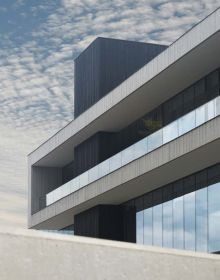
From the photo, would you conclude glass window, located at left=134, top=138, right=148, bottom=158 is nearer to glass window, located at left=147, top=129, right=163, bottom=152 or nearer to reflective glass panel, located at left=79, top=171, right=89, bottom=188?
glass window, located at left=147, top=129, right=163, bottom=152

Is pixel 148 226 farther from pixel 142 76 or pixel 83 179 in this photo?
pixel 142 76

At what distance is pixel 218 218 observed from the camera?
26234mm

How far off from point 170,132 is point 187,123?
123cm

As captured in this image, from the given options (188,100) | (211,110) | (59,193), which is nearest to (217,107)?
(211,110)

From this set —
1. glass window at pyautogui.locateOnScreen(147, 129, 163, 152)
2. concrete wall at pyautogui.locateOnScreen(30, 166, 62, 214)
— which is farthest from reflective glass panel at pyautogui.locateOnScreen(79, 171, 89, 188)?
concrete wall at pyautogui.locateOnScreen(30, 166, 62, 214)

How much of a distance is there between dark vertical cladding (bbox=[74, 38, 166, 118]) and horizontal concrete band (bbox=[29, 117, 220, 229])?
5.54m

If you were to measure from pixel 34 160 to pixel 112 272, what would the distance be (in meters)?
32.8

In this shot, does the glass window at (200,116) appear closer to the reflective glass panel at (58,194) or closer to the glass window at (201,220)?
the glass window at (201,220)

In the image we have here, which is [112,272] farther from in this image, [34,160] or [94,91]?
[34,160]

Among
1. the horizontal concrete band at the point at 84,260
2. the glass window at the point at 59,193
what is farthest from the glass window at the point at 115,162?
the horizontal concrete band at the point at 84,260

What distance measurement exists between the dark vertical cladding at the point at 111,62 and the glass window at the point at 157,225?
25.2 feet

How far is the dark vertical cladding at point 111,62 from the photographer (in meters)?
36.2

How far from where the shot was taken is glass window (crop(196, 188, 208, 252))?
27.0 metres

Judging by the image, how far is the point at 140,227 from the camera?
32.9 metres
